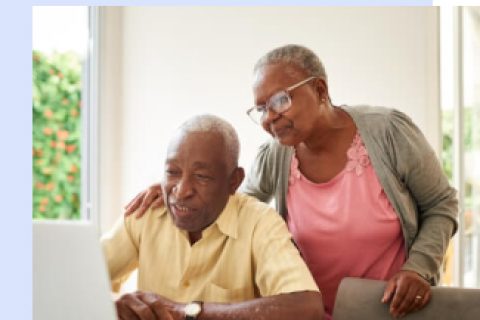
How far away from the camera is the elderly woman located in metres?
1.57

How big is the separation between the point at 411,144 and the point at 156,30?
83.4 inches

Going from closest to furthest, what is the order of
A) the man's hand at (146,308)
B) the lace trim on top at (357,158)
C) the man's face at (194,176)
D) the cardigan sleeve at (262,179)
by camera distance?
the man's hand at (146,308) < the man's face at (194,176) < the lace trim on top at (357,158) < the cardigan sleeve at (262,179)

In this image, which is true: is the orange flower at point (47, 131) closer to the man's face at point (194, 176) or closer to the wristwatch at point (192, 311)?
the man's face at point (194, 176)

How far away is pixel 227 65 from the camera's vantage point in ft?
11.1

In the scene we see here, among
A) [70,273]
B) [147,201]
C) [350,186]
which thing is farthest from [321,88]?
[70,273]

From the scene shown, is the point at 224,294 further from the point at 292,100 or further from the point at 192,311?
the point at 292,100

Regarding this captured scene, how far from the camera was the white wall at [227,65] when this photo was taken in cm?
316

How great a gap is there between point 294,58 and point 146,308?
635 mm

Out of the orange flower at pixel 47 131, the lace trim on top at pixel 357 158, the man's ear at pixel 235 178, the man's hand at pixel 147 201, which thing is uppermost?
the orange flower at pixel 47 131

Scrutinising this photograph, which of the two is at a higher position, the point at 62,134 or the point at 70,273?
the point at 62,134

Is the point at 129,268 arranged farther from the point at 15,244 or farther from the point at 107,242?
the point at 15,244

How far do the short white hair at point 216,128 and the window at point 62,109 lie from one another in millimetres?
1859

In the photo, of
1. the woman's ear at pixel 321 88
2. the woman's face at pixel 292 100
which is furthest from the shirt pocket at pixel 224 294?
the woman's ear at pixel 321 88

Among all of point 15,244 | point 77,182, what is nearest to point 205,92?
point 77,182
